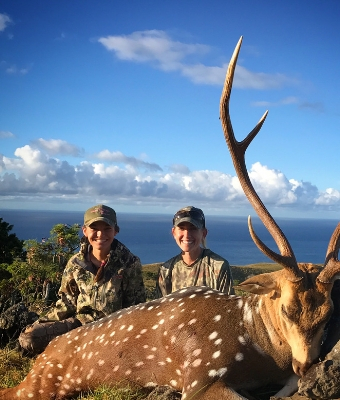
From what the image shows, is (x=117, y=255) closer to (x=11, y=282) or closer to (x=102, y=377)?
(x=102, y=377)

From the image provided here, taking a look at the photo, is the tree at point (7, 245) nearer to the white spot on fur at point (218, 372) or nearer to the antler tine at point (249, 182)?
the antler tine at point (249, 182)

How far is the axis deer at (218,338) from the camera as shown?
12.4 feet

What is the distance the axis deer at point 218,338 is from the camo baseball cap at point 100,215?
1791mm

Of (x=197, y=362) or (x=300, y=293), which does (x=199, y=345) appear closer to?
(x=197, y=362)

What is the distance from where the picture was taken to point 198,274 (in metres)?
6.98

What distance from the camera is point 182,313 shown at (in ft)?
14.8

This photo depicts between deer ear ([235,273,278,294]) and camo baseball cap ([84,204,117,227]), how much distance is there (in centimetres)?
300

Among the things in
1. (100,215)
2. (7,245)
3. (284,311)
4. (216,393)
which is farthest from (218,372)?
(7,245)

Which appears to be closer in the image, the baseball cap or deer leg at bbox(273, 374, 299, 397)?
deer leg at bbox(273, 374, 299, 397)

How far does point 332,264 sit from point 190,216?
326 cm

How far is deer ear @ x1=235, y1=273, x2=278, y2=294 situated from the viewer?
397 centimetres

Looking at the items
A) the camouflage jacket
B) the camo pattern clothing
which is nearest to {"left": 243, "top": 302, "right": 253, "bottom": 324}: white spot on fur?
the camo pattern clothing

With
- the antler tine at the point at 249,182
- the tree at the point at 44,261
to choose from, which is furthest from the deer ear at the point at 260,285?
the tree at the point at 44,261

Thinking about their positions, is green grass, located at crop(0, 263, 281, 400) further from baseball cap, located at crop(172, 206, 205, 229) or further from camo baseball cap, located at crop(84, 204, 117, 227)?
baseball cap, located at crop(172, 206, 205, 229)
